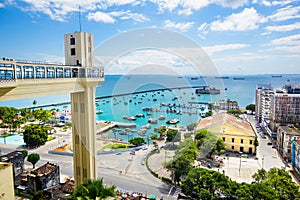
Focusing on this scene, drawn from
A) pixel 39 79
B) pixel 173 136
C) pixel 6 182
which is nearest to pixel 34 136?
pixel 173 136

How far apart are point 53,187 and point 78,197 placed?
511 cm

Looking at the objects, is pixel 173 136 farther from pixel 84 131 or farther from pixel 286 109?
pixel 84 131

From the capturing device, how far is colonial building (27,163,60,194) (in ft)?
23.0

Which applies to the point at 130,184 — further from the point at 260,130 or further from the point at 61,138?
the point at 260,130

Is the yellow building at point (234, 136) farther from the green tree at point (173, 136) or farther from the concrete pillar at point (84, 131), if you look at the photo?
the concrete pillar at point (84, 131)

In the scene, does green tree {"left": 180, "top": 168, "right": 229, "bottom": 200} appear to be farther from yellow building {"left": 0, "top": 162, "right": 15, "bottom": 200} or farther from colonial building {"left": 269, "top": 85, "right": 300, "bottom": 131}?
colonial building {"left": 269, "top": 85, "right": 300, "bottom": 131}

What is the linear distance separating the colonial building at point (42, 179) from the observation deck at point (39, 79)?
4453 mm

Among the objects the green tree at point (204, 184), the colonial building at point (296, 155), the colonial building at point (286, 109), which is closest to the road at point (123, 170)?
the green tree at point (204, 184)

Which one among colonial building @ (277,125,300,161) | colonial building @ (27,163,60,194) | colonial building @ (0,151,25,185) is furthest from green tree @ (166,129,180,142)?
colonial building @ (0,151,25,185)

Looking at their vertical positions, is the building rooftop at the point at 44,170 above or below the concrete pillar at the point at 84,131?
below

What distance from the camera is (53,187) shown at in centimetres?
730

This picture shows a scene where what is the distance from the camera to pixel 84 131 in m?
4.70

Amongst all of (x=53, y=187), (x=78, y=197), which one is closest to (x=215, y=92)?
(x=78, y=197)

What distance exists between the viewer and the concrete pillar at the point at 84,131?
4.65 meters
